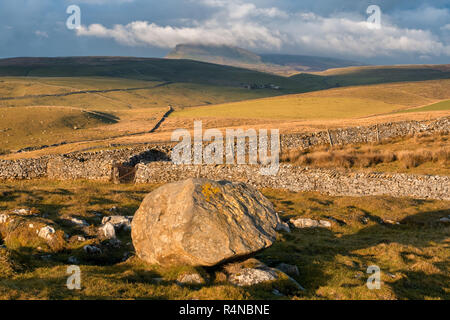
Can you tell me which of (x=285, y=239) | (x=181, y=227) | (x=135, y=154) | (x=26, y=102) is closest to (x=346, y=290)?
(x=181, y=227)

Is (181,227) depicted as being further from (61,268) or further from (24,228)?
(24,228)

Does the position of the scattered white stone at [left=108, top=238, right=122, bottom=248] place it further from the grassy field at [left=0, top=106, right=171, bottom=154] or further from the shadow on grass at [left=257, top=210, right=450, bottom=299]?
the grassy field at [left=0, top=106, right=171, bottom=154]

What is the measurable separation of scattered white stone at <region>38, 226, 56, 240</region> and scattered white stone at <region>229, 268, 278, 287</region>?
691cm

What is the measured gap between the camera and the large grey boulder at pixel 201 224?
10.4 m

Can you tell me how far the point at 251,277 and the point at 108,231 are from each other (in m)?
6.72

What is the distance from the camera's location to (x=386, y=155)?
31.3 metres

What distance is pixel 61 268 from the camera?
1086cm

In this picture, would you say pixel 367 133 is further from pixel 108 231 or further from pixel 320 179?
pixel 108 231

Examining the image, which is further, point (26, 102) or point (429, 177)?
point (26, 102)

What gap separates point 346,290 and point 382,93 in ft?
419

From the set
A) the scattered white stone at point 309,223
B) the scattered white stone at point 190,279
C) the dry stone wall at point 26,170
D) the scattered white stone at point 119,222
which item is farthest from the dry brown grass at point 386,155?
the scattered white stone at point 190,279

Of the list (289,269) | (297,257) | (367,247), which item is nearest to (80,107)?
(367,247)

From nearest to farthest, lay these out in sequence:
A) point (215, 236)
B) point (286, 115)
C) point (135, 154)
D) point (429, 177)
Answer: point (215, 236)
point (429, 177)
point (135, 154)
point (286, 115)

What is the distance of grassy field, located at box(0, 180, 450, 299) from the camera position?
361 inches
